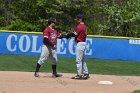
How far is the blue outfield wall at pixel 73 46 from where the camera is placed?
2233cm

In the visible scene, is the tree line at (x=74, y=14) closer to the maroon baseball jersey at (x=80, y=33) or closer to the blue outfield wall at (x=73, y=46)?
the blue outfield wall at (x=73, y=46)

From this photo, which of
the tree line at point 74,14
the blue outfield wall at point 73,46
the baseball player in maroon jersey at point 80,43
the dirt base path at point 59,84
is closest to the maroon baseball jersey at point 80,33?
the baseball player in maroon jersey at point 80,43

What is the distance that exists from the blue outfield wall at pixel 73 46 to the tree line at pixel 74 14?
7.08 metres

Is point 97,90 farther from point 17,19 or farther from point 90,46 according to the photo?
point 17,19

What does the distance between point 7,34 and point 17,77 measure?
8.83 meters

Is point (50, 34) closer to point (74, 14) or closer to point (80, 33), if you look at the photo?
point (80, 33)

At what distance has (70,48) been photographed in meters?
22.8

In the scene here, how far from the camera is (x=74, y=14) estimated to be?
Result: 32594 mm

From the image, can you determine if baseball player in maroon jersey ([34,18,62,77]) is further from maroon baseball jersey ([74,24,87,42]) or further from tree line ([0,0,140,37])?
tree line ([0,0,140,37])

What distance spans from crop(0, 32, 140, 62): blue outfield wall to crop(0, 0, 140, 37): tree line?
708cm

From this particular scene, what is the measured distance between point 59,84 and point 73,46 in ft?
32.8

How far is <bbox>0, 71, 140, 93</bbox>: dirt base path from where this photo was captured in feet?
38.5

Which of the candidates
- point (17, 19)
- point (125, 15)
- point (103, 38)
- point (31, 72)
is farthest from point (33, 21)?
point (31, 72)

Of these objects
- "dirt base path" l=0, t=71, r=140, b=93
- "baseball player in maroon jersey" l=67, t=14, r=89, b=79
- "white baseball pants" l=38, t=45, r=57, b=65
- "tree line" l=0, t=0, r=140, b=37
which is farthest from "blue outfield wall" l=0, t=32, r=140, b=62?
"baseball player in maroon jersey" l=67, t=14, r=89, b=79
